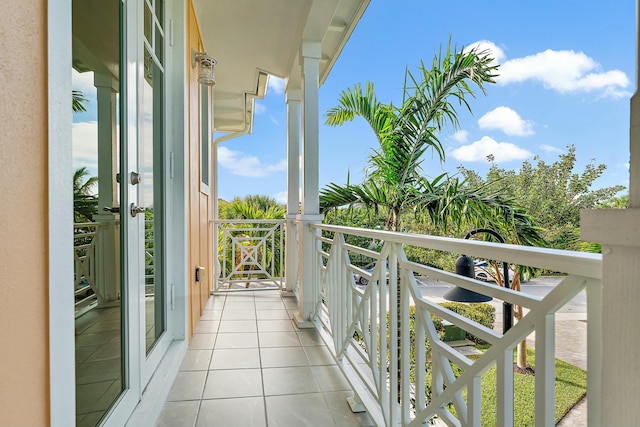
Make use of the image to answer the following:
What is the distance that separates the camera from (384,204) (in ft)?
11.7

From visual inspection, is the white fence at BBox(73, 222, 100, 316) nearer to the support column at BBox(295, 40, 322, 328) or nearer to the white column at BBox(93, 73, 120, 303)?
the white column at BBox(93, 73, 120, 303)

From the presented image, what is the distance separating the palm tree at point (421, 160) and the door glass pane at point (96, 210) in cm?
264

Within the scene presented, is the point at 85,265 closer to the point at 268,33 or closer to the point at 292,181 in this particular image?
the point at 268,33

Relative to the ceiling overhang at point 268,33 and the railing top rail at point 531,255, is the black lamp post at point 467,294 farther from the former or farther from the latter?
the ceiling overhang at point 268,33

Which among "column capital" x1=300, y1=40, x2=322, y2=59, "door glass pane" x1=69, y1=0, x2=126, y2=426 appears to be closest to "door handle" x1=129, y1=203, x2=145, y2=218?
"door glass pane" x1=69, y1=0, x2=126, y2=426

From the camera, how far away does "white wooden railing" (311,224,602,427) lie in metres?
0.60

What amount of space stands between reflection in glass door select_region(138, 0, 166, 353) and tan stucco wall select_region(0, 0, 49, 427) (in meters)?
0.89

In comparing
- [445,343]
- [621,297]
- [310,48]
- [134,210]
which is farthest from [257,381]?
[310,48]

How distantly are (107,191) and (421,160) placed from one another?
3157 mm

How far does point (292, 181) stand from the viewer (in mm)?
3854

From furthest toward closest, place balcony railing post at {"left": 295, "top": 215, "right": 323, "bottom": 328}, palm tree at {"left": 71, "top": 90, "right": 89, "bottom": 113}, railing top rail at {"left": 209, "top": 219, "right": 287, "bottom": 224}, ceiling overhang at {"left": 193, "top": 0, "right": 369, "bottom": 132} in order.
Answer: railing top rail at {"left": 209, "top": 219, "right": 287, "bottom": 224} → balcony railing post at {"left": 295, "top": 215, "right": 323, "bottom": 328} → ceiling overhang at {"left": 193, "top": 0, "right": 369, "bottom": 132} → palm tree at {"left": 71, "top": 90, "right": 89, "bottom": 113}

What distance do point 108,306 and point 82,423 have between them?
35cm

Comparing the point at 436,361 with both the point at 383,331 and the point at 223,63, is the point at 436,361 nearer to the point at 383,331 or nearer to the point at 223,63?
the point at 383,331

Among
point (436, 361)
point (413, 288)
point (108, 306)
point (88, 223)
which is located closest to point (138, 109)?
point (88, 223)
